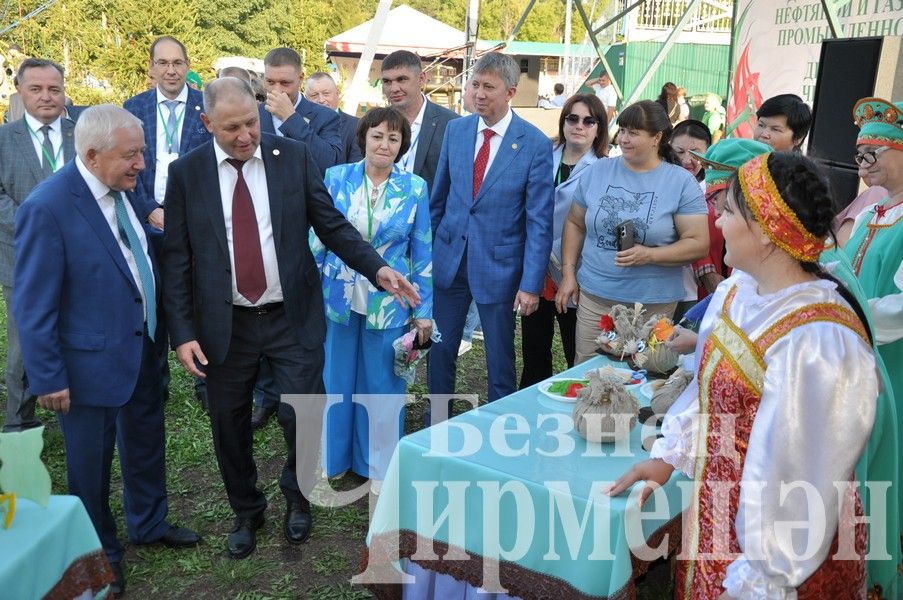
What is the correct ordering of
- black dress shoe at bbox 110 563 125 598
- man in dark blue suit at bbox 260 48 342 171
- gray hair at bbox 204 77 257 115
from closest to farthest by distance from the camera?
gray hair at bbox 204 77 257 115 → black dress shoe at bbox 110 563 125 598 → man in dark blue suit at bbox 260 48 342 171

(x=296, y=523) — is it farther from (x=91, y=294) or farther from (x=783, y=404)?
(x=783, y=404)

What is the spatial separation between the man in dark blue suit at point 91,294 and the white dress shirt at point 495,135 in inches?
71.0

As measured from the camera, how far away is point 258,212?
3.08m

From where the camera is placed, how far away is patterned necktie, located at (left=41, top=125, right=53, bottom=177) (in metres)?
4.19

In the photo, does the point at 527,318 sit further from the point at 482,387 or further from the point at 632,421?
the point at 632,421

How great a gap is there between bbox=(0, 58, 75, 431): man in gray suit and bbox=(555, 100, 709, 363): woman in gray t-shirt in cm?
304

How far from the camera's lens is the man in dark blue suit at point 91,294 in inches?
103

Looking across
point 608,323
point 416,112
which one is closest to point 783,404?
point 608,323

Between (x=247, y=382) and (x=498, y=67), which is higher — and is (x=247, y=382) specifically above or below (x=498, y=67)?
below

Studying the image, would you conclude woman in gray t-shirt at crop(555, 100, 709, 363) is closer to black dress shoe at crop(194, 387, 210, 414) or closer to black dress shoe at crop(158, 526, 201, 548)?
black dress shoe at crop(158, 526, 201, 548)

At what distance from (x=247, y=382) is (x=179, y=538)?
806 mm

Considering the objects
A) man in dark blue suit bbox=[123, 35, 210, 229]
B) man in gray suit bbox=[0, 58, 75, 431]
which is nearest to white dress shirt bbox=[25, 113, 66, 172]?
man in gray suit bbox=[0, 58, 75, 431]

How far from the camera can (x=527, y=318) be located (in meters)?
4.61

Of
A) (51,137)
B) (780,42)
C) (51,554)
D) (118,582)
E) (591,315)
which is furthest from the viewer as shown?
(780,42)
